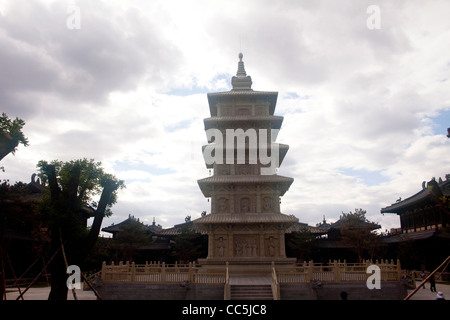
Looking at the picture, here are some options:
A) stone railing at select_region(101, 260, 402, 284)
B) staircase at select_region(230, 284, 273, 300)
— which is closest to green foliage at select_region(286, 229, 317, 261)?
stone railing at select_region(101, 260, 402, 284)

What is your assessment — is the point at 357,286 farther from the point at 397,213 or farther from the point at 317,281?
the point at 397,213

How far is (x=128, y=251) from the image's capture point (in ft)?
144

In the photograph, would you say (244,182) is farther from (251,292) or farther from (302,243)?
(302,243)

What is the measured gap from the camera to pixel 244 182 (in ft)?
103

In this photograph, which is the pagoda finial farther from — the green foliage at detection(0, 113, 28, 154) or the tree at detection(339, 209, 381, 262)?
the green foliage at detection(0, 113, 28, 154)

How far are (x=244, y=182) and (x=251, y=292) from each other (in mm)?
10949

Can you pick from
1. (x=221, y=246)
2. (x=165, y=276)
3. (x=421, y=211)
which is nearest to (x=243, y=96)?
(x=221, y=246)

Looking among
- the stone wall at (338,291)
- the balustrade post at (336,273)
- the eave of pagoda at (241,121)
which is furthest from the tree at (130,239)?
the balustrade post at (336,273)

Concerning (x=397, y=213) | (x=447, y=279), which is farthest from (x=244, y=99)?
(x=397, y=213)

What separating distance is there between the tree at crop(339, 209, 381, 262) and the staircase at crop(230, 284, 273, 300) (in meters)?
22.2

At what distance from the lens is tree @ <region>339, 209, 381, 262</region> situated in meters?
41.5

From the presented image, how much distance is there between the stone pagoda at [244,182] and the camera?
30234mm
